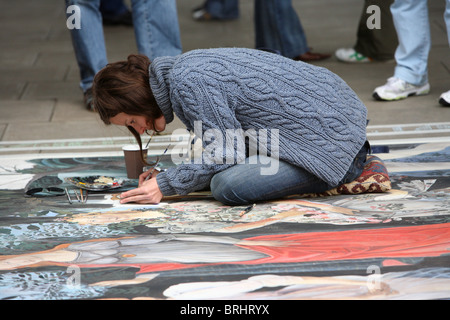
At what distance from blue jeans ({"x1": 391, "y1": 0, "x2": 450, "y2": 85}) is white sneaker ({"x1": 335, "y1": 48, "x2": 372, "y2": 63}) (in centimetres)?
80

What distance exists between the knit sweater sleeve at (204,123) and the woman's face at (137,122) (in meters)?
0.11

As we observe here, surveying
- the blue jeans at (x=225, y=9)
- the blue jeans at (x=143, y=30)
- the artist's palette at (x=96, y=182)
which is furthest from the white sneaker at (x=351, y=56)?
the artist's palette at (x=96, y=182)

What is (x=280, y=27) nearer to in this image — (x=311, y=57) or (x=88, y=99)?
(x=311, y=57)

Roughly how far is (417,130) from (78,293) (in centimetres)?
218

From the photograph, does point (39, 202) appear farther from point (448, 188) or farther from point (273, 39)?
point (273, 39)

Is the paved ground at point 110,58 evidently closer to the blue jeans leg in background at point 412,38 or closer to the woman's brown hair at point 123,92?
the blue jeans leg in background at point 412,38

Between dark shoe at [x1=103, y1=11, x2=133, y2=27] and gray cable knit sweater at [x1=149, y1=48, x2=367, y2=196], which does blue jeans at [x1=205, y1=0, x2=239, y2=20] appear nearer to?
dark shoe at [x1=103, y1=11, x2=133, y2=27]

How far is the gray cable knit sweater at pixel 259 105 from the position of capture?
2.35 m

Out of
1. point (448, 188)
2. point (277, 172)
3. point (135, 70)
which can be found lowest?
point (448, 188)

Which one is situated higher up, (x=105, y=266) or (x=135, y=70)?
(x=135, y=70)

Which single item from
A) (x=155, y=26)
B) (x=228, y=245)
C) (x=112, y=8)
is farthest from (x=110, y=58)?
(x=228, y=245)

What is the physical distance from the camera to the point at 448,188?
2631mm
